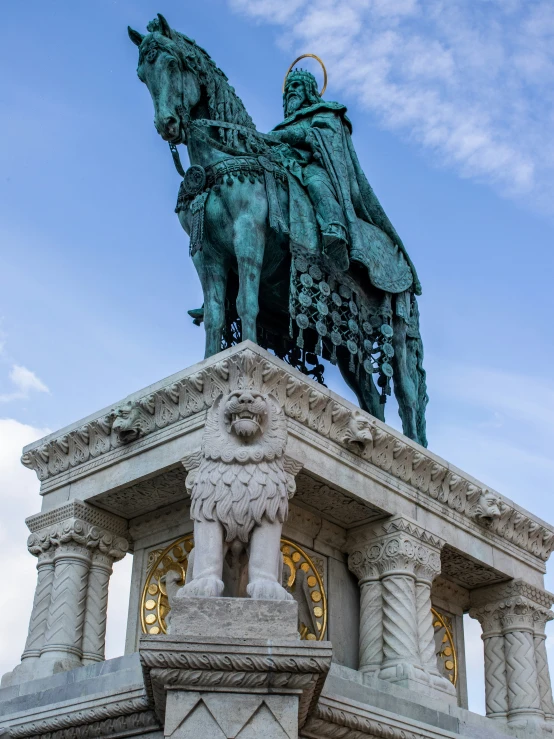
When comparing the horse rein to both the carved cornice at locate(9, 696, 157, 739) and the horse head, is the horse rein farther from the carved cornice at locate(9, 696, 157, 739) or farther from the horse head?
the carved cornice at locate(9, 696, 157, 739)

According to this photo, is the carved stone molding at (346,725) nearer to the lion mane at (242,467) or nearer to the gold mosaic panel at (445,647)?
the lion mane at (242,467)

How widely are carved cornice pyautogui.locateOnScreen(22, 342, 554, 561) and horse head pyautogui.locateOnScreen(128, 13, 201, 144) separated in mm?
3364

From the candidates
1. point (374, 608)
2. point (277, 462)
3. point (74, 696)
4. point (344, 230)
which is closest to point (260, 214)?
point (344, 230)

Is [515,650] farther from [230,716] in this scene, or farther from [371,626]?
[230,716]

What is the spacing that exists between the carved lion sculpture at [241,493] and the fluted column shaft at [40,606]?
2.66m

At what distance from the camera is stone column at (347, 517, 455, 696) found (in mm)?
13547

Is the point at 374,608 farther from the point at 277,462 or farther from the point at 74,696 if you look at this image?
the point at 74,696

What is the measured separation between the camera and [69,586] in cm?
1394

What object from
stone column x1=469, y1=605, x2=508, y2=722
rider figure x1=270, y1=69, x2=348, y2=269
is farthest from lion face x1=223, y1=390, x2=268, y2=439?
stone column x1=469, y1=605, x2=508, y2=722

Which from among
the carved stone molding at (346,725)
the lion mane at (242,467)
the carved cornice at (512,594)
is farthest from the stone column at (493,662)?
the lion mane at (242,467)

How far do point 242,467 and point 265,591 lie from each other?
139cm

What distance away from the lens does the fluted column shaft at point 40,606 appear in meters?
13.8

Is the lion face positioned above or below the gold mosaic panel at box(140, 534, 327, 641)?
above

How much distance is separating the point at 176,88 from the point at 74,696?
7.24 metres
